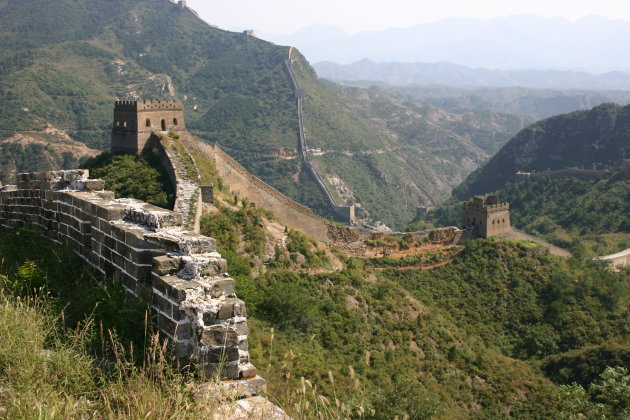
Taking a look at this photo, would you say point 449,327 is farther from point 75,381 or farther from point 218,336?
point 75,381

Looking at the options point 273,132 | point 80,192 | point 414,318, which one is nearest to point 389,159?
point 273,132

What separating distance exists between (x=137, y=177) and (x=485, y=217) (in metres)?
18.6

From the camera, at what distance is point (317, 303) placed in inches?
811

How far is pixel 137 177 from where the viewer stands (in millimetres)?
25078

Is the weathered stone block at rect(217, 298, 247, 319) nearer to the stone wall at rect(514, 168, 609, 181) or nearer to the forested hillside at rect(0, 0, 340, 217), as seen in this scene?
the forested hillside at rect(0, 0, 340, 217)

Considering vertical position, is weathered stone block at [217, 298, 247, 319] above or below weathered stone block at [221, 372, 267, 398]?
above

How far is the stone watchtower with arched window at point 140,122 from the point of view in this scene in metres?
27.2

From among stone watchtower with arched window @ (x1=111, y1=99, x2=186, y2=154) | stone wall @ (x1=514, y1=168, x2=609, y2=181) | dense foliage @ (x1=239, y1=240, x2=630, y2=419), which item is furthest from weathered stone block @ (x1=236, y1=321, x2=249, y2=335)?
stone wall @ (x1=514, y1=168, x2=609, y2=181)

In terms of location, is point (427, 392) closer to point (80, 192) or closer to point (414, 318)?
point (414, 318)

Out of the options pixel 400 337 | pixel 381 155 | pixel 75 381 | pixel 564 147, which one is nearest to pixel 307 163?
pixel 381 155

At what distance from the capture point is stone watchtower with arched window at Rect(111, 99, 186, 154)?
89.2 feet

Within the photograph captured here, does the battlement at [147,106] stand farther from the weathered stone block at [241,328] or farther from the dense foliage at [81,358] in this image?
the weathered stone block at [241,328]

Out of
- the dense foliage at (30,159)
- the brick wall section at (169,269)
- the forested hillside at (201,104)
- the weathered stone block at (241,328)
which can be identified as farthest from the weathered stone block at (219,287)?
the dense foliage at (30,159)

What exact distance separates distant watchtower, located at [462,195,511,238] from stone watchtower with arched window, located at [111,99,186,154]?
53.6 feet
